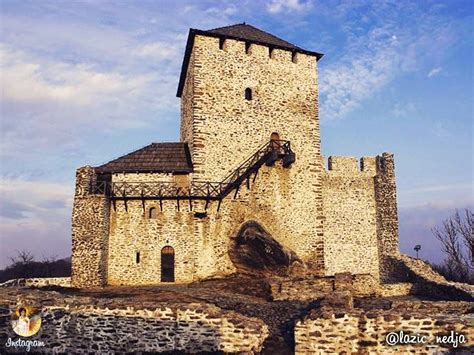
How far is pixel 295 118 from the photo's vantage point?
21484mm

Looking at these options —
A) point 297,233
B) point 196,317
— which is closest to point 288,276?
point 297,233

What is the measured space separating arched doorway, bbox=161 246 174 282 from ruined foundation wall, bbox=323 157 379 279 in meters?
9.90

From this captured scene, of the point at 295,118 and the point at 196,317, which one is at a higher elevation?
the point at 295,118

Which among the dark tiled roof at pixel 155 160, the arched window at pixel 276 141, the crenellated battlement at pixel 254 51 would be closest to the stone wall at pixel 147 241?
the dark tiled roof at pixel 155 160

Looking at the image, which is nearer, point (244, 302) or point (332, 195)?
point (244, 302)

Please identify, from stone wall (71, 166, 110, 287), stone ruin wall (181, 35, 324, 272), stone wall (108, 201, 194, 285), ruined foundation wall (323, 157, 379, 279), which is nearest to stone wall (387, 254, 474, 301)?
ruined foundation wall (323, 157, 379, 279)

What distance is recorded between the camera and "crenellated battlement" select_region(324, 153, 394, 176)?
2523 cm

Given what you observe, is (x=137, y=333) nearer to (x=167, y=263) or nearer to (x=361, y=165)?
(x=167, y=263)

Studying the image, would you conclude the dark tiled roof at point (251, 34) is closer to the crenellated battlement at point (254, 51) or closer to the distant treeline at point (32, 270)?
the crenellated battlement at point (254, 51)

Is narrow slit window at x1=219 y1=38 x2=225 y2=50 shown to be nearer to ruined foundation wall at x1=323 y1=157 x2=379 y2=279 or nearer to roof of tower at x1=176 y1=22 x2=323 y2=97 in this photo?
roof of tower at x1=176 y1=22 x2=323 y2=97

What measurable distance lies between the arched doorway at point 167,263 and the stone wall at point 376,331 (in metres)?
11.0

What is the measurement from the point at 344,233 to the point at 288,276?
24.5 ft

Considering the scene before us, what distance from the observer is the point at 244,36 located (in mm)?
21375

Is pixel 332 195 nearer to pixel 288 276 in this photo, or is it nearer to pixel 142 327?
pixel 288 276
